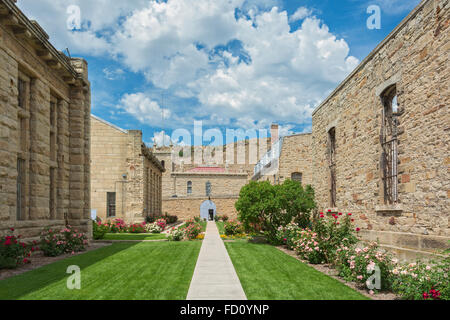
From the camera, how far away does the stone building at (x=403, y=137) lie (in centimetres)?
693

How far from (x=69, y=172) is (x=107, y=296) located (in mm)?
9749

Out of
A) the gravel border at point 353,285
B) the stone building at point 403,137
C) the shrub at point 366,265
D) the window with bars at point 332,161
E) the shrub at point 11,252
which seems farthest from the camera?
the window with bars at point 332,161

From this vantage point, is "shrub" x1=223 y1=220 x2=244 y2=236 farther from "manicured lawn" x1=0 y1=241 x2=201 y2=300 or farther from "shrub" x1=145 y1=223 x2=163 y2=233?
"manicured lawn" x1=0 y1=241 x2=201 y2=300

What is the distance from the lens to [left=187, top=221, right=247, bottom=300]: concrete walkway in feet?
21.2

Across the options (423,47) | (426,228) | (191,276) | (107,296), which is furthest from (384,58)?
(107,296)

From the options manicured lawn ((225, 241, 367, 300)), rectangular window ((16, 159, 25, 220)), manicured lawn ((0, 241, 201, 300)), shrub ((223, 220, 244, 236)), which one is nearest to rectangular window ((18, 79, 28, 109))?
rectangular window ((16, 159, 25, 220))

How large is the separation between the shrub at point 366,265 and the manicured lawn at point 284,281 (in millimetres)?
366

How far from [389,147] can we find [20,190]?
11231mm

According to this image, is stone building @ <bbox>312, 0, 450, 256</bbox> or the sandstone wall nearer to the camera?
stone building @ <bbox>312, 0, 450, 256</bbox>

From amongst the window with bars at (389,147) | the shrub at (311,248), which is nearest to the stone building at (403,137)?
the window with bars at (389,147)

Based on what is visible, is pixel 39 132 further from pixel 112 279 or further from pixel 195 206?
pixel 195 206

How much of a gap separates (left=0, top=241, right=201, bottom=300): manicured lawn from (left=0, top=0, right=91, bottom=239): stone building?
232 centimetres

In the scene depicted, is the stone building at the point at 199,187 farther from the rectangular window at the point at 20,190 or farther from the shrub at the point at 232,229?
the rectangular window at the point at 20,190

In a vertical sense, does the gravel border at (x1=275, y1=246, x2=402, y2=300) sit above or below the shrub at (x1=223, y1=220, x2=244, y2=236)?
above
